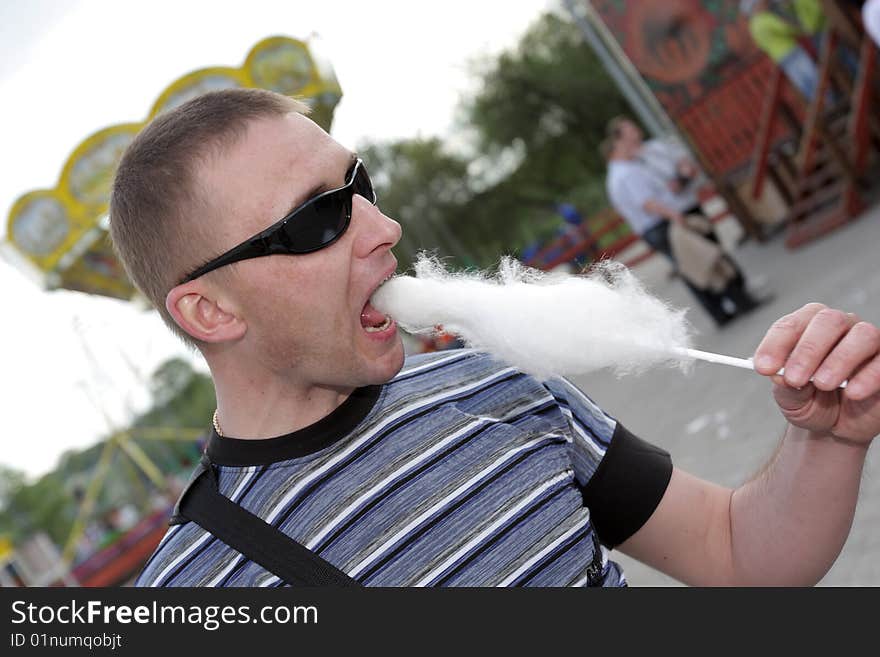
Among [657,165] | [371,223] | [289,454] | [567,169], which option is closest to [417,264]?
[371,223]

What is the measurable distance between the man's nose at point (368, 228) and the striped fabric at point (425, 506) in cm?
30

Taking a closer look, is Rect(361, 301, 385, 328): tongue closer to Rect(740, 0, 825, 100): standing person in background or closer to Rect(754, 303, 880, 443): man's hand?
Rect(754, 303, 880, 443): man's hand

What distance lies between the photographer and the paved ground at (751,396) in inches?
146

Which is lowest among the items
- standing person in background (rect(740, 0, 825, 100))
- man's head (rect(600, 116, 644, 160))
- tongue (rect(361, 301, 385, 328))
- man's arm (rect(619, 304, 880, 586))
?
standing person in background (rect(740, 0, 825, 100))

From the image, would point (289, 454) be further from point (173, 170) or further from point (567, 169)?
point (567, 169)

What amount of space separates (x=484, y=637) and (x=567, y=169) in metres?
32.7

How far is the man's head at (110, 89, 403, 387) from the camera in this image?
1598mm

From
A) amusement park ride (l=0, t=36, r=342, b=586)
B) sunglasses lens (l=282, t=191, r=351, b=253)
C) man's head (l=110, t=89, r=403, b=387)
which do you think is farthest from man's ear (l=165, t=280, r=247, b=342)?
amusement park ride (l=0, t=36, r=342, b=586)

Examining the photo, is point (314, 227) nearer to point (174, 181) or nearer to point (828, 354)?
point (174, 181)

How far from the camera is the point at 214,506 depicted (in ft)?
4.95

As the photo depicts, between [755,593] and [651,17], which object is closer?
[755,593]

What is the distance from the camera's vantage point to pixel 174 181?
1.59 metres

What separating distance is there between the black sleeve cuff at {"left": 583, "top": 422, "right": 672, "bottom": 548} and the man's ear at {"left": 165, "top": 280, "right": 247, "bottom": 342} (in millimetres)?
773

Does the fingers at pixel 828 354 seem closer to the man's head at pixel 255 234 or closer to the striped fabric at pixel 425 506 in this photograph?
the striped fabric at pixel 425 506
